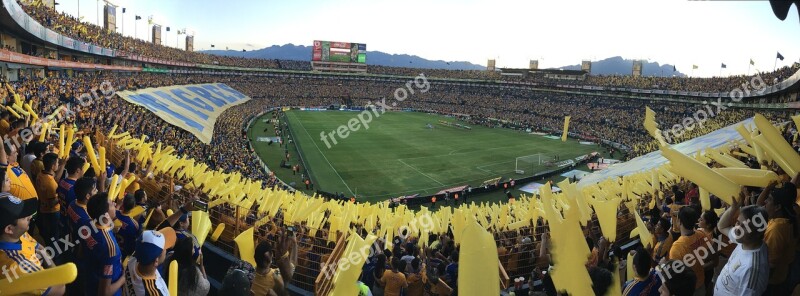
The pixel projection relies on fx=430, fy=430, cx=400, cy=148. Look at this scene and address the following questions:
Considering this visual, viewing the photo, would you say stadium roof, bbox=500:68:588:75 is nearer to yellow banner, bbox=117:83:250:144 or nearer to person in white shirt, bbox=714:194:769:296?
yellow banner, bbox=117:83:250:144

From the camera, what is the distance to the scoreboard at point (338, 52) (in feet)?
311

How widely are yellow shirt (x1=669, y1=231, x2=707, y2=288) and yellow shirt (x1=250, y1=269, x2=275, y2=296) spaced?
405cm

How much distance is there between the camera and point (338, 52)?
9600cm

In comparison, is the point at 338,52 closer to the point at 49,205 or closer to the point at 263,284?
the point at 49,205

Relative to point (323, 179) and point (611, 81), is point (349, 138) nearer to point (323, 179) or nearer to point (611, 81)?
point (323, 179)

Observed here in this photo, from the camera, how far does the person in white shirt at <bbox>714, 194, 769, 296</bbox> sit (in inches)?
136

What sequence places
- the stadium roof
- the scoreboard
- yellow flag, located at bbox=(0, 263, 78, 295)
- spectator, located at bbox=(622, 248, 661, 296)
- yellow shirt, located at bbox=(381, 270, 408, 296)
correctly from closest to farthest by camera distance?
1. yellow flag, located at bbox=(0, 263, 78, 295)
2. spectator, located at bbox=(622, 248, 661, 296)
3. yellow shirt, located at bbox=(381, 270, 408, 296)
4. the stadium roof
5. the scoreboard

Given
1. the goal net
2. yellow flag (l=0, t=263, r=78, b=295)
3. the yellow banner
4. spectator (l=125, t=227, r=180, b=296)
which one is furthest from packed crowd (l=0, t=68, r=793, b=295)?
the goal net

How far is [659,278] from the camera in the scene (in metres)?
3.72

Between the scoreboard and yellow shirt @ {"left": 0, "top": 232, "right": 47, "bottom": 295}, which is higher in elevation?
the scoreboard

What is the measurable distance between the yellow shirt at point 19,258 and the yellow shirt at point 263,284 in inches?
62.8

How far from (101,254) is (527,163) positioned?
3526 cm

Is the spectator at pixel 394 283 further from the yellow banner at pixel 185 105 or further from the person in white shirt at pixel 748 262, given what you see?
the yellow banner at pixel 185 105

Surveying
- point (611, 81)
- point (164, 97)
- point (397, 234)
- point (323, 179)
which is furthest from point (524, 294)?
point (611, 81)
